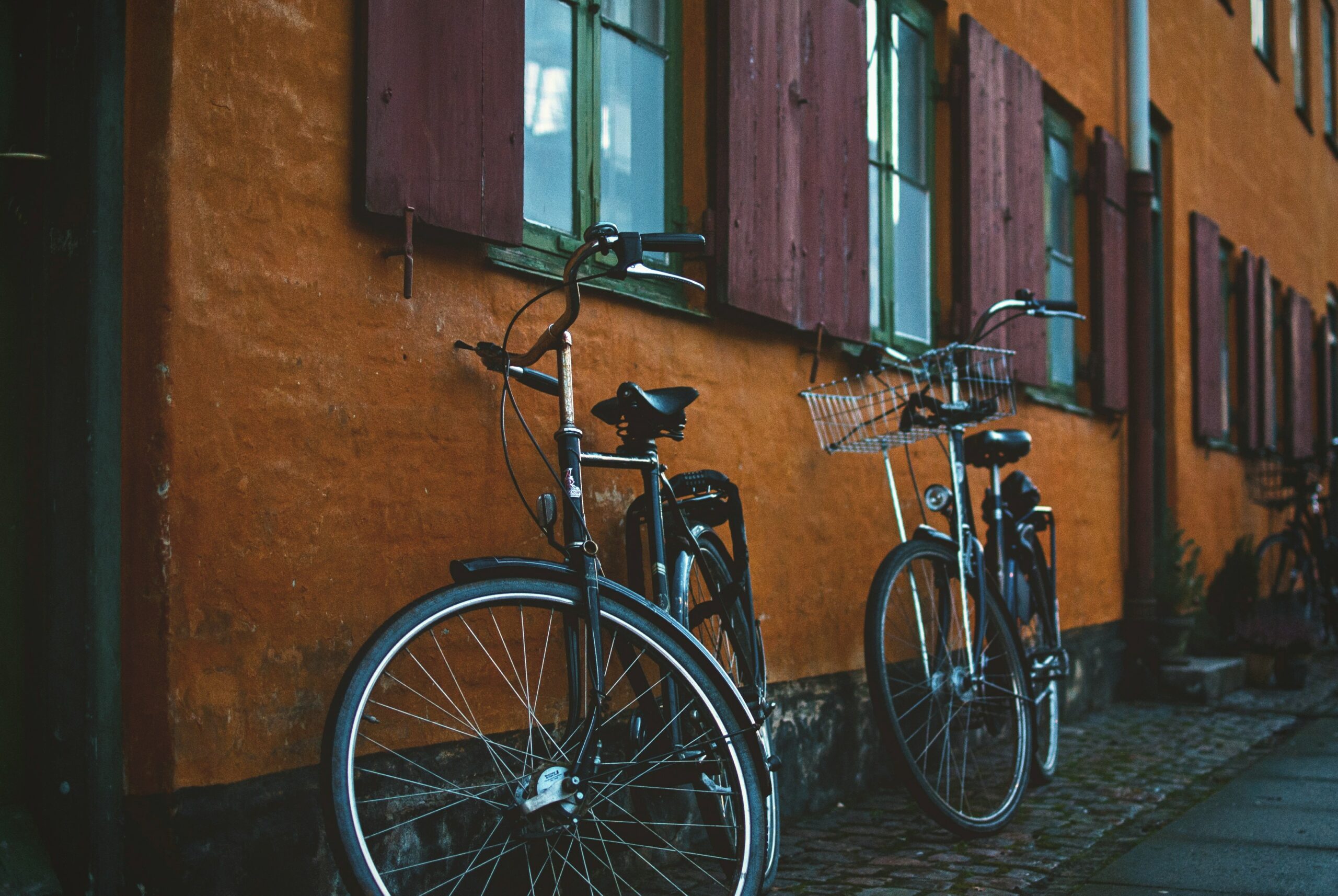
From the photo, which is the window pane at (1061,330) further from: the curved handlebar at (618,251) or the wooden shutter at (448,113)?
the curved handlebar at (618,251)

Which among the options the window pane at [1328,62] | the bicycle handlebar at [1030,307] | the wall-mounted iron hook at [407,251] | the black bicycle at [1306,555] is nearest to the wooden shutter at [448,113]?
the wall-mounted iron hook at [407,251]

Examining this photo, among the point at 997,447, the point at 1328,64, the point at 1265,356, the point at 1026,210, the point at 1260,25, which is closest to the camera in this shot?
the point at 997,447

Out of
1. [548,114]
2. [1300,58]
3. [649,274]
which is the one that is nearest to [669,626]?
[649,274]

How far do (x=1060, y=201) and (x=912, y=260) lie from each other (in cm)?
221

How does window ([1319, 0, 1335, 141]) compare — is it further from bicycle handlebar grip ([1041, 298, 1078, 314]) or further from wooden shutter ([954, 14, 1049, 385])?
bicycle handlebar grip ([1041, 298, 1078, 314])

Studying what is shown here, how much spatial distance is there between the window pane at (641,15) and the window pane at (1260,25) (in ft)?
30.4

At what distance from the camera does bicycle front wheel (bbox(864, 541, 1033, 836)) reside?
406cm

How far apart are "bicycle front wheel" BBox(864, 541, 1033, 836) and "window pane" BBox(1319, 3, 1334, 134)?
12946mm

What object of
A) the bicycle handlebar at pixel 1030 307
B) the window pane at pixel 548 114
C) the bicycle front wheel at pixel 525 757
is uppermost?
the window pane at pixel 548 114

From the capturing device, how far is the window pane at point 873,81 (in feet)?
18.2

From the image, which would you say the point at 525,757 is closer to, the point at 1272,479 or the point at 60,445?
the point at 60,445

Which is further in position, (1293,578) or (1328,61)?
(1328,61)

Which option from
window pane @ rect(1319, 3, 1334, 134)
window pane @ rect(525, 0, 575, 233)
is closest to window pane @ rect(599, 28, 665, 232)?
window pane @ rect(525, 0, 575, 233)

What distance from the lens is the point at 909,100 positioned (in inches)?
239
